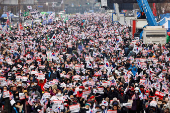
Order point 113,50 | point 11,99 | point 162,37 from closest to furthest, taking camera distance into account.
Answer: point 11,99 → point 113,50 → point 162,37

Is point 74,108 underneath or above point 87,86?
underneath

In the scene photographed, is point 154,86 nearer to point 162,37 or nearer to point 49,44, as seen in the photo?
point 49,44

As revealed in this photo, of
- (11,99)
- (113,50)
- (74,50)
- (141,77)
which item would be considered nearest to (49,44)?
(74,50)

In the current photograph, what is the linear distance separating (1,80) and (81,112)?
17.8 feet

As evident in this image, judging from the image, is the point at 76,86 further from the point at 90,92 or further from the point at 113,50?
the point at 113,50

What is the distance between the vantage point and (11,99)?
42.8ft

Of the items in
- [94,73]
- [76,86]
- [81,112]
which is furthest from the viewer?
[94,73]

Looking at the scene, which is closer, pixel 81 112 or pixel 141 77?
pixel 81 112

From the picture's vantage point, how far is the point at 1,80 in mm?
15742

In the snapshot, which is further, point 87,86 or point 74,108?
point 87,86

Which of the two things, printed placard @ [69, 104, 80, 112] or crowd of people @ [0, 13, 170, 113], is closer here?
printed placard @ [69, 104, 80, 112]

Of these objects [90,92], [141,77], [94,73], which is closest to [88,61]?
[94,73]

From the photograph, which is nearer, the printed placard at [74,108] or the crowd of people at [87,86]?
the printed placard at [74,108]

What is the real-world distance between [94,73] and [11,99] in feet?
17.8
